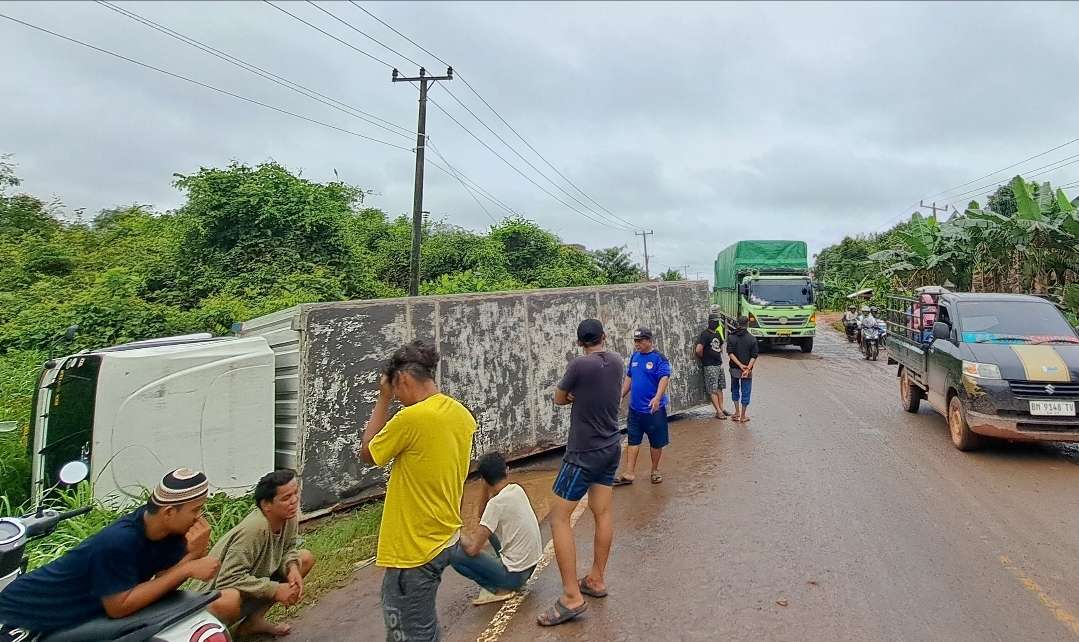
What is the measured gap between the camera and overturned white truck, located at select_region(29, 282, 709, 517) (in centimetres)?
496

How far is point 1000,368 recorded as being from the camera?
22.5 feet

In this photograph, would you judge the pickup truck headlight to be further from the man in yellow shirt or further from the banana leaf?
the banana leaf

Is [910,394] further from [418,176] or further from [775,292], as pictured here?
[418,176]

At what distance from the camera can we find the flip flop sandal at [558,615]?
368cm

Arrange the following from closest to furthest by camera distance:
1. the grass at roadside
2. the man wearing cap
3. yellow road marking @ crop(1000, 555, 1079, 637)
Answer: the man wearing cap, yellow road marking @ crop(1000, 555, 1079, 637), the grass at roadside

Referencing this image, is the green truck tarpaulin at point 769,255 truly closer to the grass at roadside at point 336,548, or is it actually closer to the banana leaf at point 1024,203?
the banana leaf at point 1024,203

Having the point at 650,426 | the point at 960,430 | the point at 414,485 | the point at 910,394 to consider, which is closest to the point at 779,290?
the point at 910,394

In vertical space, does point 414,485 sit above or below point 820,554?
above

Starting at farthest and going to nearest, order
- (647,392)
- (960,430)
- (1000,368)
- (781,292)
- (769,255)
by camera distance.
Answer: (769,255) < (781,292) < (960,430) < (1000,368) < (647,392)

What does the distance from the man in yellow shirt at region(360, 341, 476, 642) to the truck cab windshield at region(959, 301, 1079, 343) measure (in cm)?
760

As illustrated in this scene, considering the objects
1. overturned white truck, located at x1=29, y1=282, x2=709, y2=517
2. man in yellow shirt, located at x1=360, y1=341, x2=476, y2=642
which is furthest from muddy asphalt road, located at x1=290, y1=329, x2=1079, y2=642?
overturned white truck, located at x1=29, y1=282, x2=709, y2=517

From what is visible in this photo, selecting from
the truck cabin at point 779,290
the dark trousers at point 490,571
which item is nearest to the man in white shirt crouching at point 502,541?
the dark trousers at point 490,571

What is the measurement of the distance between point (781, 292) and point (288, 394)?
52.6ft

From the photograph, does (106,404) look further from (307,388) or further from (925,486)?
(925,486)
